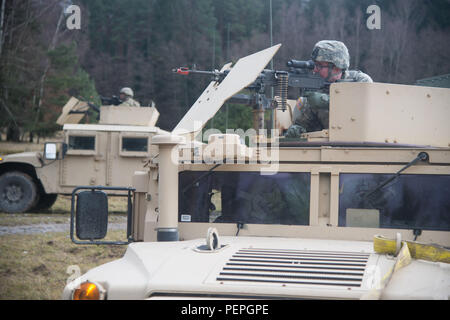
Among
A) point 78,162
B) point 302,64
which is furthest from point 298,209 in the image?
point 78,162

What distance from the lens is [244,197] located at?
3451 millimetres

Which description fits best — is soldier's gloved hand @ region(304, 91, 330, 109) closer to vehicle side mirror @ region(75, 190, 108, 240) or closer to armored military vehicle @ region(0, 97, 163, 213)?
vehicle side mirror @ region(75, 190, 108, 240)

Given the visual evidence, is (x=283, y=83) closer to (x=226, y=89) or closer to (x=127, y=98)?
(x=226, y=89)

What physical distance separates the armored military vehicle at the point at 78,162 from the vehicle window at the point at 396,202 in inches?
320

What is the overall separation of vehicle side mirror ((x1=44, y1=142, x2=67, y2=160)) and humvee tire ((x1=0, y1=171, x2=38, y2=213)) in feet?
2.17

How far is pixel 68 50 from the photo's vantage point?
2025 cm

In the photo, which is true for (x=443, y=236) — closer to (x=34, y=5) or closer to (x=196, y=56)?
(x=196, y=56)

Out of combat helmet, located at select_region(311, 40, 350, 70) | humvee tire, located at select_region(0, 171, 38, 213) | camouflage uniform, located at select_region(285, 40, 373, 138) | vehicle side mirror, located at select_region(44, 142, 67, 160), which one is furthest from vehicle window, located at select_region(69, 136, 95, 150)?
combat helmet, located at select_region(311, 40, 350, 70)

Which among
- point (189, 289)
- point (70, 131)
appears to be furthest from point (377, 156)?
point (70, 131)

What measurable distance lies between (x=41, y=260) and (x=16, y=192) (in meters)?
4.34

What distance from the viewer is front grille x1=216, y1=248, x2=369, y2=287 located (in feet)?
8.02
